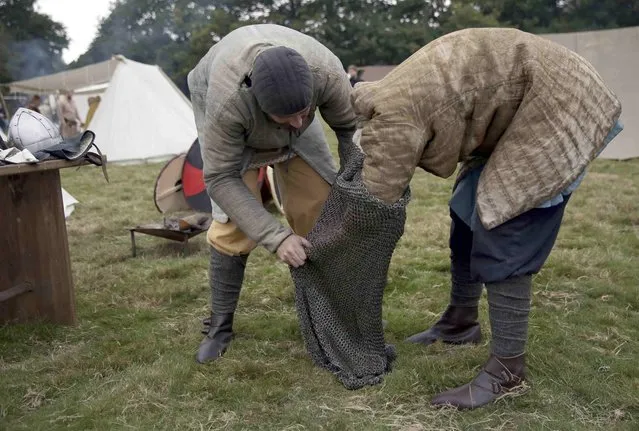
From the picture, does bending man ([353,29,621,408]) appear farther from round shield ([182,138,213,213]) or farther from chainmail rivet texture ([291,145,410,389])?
round shield ([182,138,213,213])

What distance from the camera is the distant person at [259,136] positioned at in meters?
2.00

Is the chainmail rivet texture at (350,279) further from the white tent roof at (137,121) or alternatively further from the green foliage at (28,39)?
the green foliage at (28,39)

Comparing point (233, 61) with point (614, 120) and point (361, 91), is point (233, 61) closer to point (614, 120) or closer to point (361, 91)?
point (361, 91)

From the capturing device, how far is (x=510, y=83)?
6.21ft

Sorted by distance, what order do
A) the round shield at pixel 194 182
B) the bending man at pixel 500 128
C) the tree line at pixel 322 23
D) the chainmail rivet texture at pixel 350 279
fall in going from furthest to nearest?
the tree line at pixel 322 23, the round shield at pixel 194 182, the chainmail rivet texture at pixel 350 279, the bending man at pixel 500 128

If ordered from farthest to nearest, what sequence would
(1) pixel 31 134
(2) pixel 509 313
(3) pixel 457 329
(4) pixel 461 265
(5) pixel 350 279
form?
(1) pixel 31 134 → (3) pixel 457 329 → (4) pixel 461 265 → (5) pixel 350 279 → (2) pixel 509 313

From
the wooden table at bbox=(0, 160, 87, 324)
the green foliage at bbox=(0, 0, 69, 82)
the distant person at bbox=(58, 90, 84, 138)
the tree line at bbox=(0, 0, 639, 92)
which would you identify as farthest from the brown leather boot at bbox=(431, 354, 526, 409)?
the green foliage at bbox=(0, 0, 69, 82)

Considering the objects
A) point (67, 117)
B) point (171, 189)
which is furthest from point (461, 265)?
point (67, 117)

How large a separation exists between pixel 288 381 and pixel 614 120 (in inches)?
55.1

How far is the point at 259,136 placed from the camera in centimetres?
233

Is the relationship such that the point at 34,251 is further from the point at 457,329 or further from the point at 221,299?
the point at 457,329

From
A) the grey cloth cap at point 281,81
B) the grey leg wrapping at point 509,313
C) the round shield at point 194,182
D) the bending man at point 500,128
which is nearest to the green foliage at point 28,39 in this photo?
the round shield at point 194,182

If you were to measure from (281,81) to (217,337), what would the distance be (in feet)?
3.91

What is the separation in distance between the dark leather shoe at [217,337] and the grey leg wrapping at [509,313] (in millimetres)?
1088
